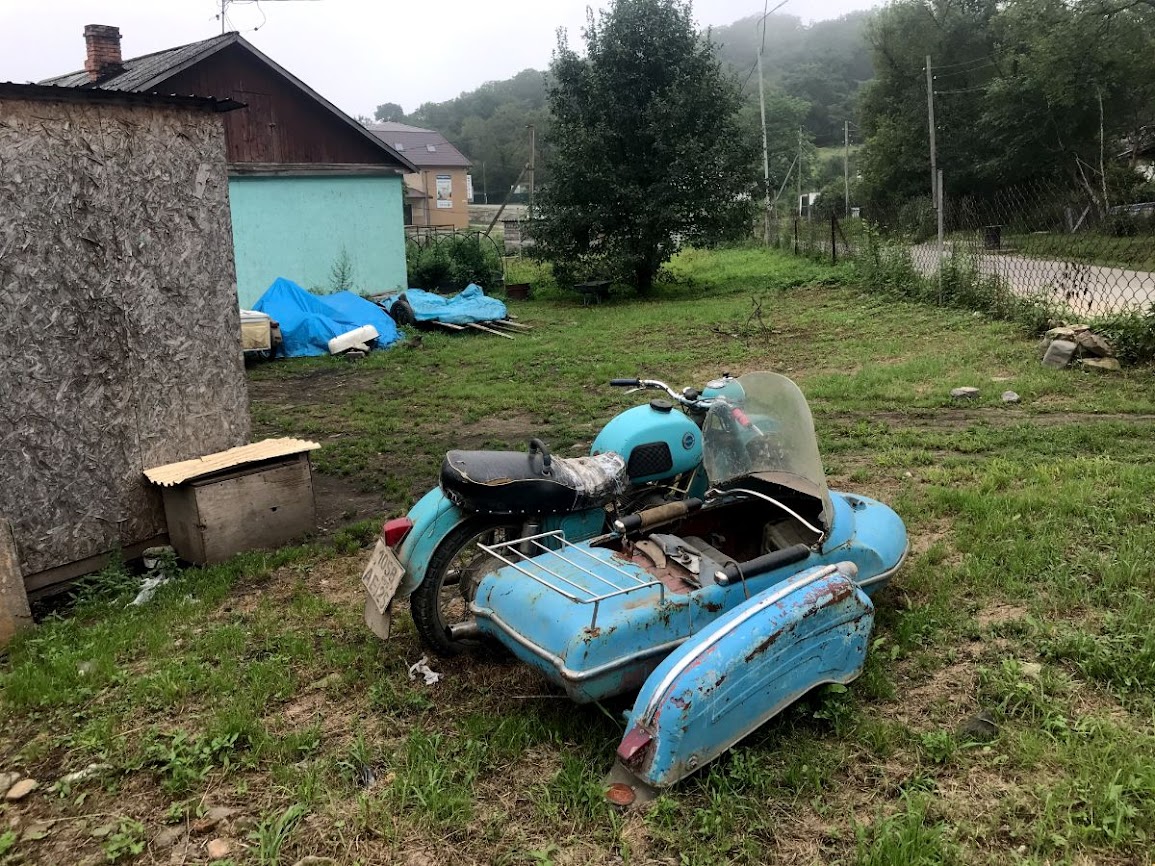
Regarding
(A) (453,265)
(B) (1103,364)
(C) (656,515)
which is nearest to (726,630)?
(C) (656,515)

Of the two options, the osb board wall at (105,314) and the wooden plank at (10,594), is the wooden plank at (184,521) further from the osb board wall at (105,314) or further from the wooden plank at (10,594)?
the wooden plank at (10,594)

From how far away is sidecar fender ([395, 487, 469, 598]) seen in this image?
3.29m

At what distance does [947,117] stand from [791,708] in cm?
3494

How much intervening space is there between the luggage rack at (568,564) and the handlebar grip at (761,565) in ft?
0.79

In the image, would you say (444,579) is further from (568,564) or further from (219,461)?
(219,461)

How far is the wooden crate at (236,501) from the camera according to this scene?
4.60 metres

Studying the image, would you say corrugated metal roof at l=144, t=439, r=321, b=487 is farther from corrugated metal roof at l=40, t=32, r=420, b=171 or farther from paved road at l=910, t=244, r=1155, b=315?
corrugated metal roof at l=40, t=32, r=420, b=171

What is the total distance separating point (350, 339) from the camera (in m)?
11.9

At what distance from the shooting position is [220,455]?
16.3 feet

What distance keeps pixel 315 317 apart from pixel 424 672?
983cm

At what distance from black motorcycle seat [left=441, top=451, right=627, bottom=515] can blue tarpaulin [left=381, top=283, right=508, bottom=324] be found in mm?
10579

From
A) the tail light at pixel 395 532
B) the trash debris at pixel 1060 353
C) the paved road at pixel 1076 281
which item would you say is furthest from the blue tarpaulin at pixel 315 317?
the tail light at pixel 395 532

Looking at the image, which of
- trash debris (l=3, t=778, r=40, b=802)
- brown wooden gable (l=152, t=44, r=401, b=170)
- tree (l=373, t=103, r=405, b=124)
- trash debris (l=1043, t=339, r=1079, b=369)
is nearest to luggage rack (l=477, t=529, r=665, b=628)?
trash debris (l=3, t=778, r=40, b=802)

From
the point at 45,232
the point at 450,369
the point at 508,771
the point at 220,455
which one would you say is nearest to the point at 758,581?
the point at 508,771
